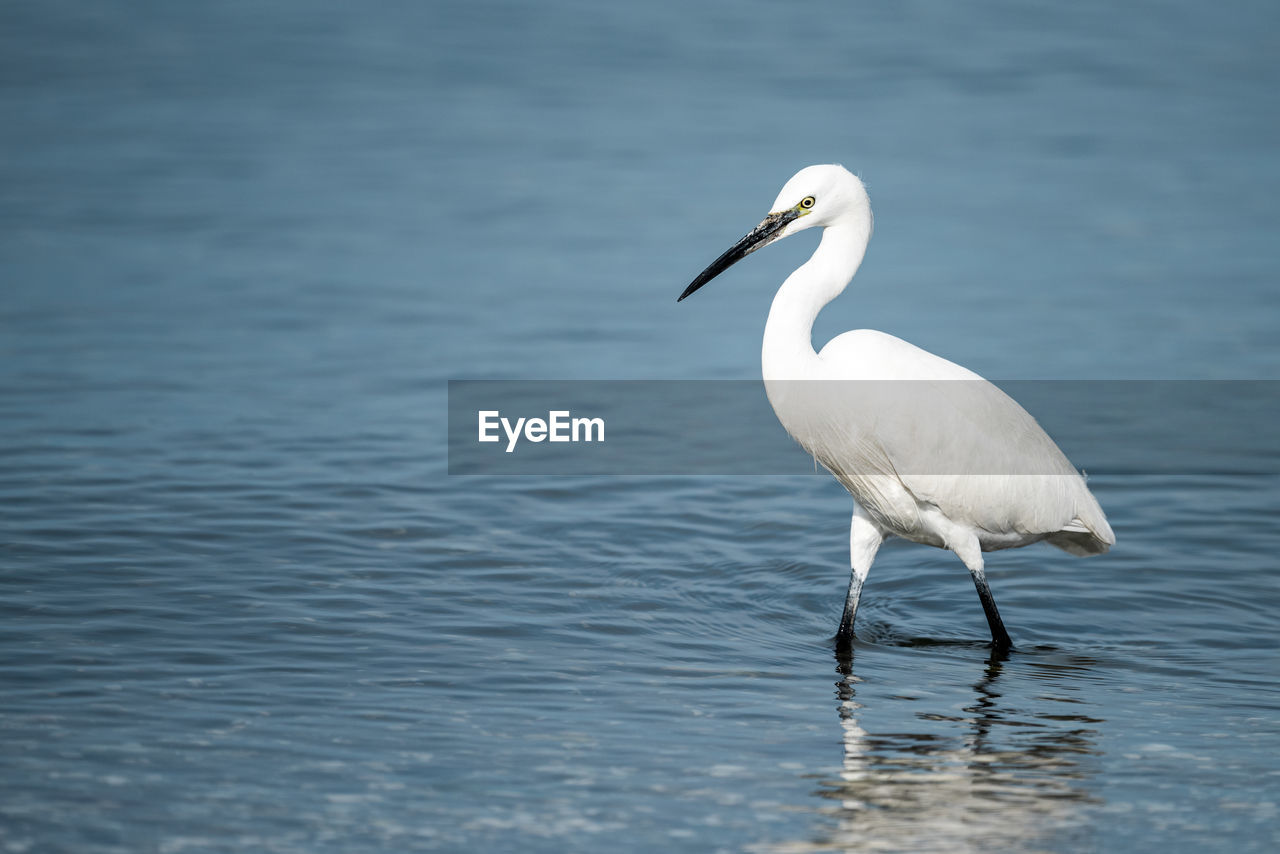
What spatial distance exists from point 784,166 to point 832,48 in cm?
773

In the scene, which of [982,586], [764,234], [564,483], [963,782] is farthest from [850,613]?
[564,483]

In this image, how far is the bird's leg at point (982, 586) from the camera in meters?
6.49

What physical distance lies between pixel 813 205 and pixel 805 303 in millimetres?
433

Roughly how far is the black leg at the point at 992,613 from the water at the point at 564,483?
133mm

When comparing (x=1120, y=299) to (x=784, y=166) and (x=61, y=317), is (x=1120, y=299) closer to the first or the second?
(x=784, y=166)

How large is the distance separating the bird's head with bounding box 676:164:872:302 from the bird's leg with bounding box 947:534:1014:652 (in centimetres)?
136

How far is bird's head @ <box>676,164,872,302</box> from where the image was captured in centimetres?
646

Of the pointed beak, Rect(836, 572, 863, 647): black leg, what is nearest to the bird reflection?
Rect(836, 572, 863, 647): black leg

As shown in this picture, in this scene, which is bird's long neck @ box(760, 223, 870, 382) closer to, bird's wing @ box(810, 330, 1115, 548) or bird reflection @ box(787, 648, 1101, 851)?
bird's wing @ box(810, 330, 1115, 548)

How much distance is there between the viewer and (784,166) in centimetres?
1664

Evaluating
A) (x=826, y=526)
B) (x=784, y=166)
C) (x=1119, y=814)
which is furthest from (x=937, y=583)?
(x=784, y=166)

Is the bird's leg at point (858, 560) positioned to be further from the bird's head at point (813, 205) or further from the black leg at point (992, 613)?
the bird's head at point (813, 205)

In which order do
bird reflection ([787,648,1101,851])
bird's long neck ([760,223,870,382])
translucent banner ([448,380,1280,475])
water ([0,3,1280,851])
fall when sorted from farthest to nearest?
translucent banner ([448,380,1280,475]) < bird's long neck ([760,223,870,382]) < water ([0,3,1280,851]) < bird reflection ([787,648,1101,851])

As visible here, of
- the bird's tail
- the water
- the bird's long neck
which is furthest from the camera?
the bird's tail
